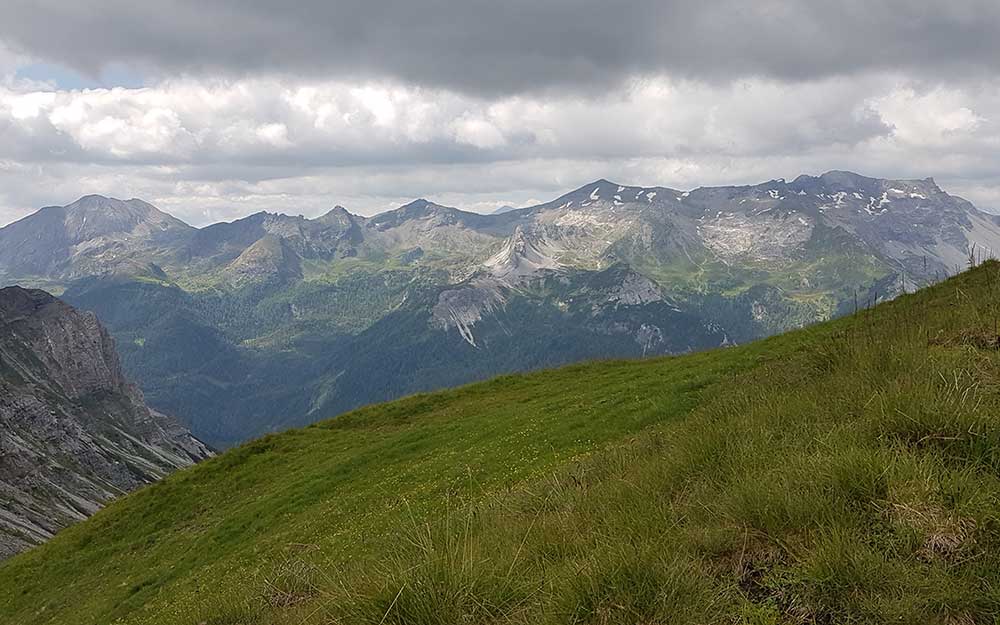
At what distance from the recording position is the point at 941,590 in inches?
200

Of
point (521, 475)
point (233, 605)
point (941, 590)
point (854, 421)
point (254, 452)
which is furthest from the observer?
point (254, 452)

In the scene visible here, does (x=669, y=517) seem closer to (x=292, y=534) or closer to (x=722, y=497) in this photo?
(x=722, y=497)

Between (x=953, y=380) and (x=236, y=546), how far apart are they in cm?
2642

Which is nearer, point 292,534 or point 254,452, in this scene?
point 292,534

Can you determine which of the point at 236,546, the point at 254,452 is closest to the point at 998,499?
the point at 236,546

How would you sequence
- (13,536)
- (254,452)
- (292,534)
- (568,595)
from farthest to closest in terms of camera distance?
1. (13,536)
2. (254,452)
3. (292,534)
4. (568,595)

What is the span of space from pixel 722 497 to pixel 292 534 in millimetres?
20309

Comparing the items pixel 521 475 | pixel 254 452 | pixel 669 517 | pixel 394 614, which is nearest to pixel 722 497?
pixel 669 517

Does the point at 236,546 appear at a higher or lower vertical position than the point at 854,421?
lower

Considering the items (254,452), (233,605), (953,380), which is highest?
(953,380)

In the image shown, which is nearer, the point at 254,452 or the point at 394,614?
the point at 394,614

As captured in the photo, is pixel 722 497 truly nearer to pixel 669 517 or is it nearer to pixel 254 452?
pixel 669 517

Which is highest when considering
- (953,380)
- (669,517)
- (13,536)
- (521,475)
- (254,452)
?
(953,380)

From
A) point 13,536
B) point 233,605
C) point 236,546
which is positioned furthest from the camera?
point 13,536
